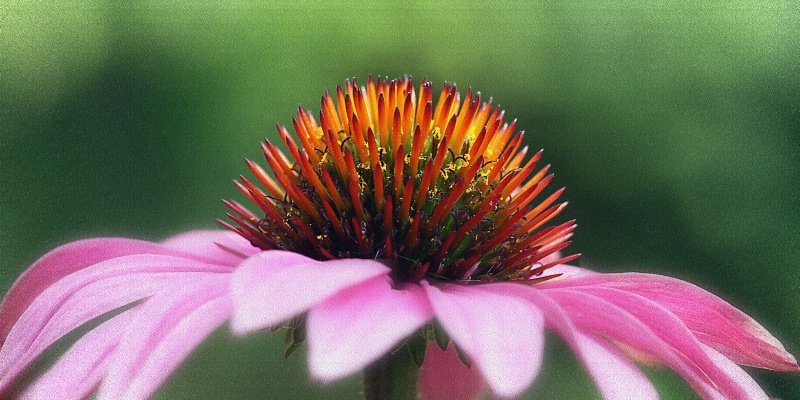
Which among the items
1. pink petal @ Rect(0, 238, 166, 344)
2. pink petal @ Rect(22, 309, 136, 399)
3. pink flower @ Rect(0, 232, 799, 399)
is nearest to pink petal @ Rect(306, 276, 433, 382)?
pink flower @ Rect(0, 232, 799, 399)

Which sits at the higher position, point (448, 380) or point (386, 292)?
point (386, 292)

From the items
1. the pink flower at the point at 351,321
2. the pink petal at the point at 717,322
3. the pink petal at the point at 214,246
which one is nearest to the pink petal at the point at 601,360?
the pink flower at the point at 351,321

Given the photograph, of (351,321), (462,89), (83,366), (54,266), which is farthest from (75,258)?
(462,89)

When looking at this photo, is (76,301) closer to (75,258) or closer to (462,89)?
(75,258)

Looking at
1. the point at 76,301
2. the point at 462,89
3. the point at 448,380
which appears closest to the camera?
the point at 76,301

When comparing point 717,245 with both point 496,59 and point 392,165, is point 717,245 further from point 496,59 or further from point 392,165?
point 392,165

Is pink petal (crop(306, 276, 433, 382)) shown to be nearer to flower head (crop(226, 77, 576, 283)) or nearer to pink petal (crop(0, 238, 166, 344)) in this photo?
flower head (crop(226, 77, 576, 283))

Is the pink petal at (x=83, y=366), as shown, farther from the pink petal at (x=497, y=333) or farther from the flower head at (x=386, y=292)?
the pink petal at (x=497, y=333)

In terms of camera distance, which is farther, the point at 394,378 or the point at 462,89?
the point at 462,89
